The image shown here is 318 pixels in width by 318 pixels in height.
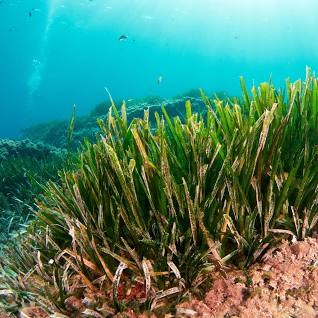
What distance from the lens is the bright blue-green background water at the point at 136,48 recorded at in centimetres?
9312

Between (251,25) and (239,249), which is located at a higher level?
(251,25)

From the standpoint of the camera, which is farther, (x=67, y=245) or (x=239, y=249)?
(x=67, y=245)

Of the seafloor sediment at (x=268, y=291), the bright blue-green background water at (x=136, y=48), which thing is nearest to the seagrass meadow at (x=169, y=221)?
the seafloor sediment at (x=268, y=291)

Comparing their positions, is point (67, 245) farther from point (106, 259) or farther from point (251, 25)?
point (251, 25)

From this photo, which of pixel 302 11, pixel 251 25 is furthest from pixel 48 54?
pixel 302 11

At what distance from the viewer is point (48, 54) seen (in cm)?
16438

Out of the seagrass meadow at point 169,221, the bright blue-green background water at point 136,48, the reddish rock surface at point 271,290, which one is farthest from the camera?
the bright blue-green background water at point 136,48

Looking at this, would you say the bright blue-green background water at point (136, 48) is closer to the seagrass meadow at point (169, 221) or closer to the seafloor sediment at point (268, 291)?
the seagrass meadow at point (169, 221)

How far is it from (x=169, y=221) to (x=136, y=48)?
167365 millimetres

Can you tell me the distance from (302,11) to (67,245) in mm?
120243

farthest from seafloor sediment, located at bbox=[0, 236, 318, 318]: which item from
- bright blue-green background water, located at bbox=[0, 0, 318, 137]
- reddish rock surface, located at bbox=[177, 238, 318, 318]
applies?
bright blue-green background water, located at bbox=[0, 0, 318, 137]

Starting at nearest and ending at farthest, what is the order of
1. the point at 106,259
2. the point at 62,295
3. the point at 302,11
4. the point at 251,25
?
the point at 62,295 < the point at 106,259 < the point at 302,11 < the point at 251,25

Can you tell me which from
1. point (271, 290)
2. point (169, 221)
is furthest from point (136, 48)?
point (271, 290)

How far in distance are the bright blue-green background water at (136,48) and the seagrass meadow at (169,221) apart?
262ft
